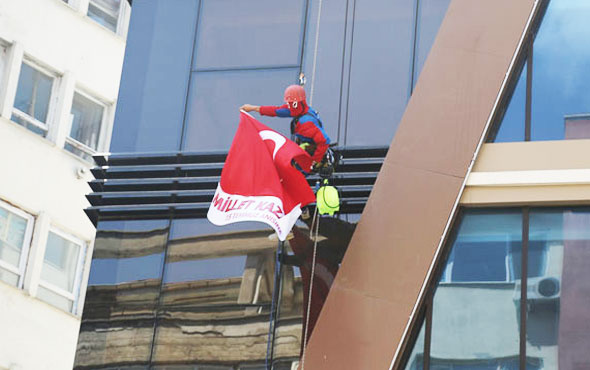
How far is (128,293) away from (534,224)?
5689 millimetres

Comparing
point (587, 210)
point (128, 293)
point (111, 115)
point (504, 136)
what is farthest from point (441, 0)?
point (111, 115)

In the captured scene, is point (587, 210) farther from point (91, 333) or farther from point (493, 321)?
point (91, 333)

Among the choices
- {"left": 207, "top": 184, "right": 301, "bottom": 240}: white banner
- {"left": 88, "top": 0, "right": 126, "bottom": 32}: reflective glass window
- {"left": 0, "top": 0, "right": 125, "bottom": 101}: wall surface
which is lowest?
{"left": 207, "top": 184, "right": 301, "bottom": 240}: white banner

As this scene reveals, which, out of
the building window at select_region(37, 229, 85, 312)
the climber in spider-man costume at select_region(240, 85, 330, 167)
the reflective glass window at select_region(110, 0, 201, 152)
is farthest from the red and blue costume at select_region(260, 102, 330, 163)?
the building window at select_region(37, 229, 85, 312)

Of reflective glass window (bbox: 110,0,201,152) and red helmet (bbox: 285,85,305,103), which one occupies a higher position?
reflective glass window (bbox: 110,0,201,152)

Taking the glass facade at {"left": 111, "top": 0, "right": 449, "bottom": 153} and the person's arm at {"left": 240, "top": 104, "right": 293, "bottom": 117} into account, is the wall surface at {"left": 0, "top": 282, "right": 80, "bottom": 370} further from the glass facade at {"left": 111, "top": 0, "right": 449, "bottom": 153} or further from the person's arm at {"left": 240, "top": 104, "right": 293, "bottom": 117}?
the person's arm at {"left": 240, "top": 104, "right": 293, "bottom": 117}

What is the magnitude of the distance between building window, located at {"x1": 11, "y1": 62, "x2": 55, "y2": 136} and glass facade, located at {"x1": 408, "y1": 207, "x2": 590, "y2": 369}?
48.2 ft

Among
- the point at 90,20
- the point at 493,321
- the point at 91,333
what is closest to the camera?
the point at 493,321

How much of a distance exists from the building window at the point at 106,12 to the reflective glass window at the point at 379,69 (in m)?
14.3

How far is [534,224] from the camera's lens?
20.8 metres

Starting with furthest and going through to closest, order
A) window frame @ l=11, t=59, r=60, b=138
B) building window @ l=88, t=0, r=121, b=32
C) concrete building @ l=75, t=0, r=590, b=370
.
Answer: building window @ l=88, t=0, r=121, b=32 → window frame @ l=11, t=59, r=60, b=138 → concrete building @ l=75, t=0, r=590, b=370

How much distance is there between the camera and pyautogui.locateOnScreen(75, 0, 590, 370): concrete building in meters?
20.5

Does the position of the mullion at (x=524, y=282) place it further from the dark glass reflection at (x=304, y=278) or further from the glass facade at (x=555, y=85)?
the dark glass reflection at (x=304, y=278)

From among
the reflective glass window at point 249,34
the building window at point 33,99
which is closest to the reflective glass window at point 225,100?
the reflective glass window at point 249,34
